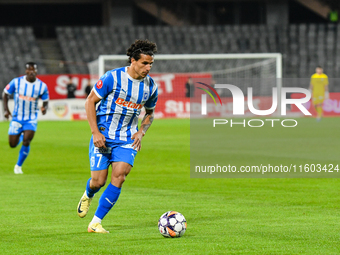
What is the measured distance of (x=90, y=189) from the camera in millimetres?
6156

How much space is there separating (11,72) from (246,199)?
28.4m

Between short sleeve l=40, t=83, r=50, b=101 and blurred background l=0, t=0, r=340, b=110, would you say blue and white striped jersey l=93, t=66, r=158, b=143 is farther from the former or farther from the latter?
blurred background l=0, t=0, r=340, b=110

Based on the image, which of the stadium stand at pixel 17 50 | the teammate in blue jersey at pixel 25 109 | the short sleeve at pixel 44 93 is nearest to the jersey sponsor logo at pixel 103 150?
the teammate in blue jersey at pixel 25 109

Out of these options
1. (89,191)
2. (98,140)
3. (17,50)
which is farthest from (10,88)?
(17,50)

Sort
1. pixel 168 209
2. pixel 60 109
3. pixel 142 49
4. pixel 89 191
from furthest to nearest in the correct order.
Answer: pixel 60 109
pixel 168 209
pixel 89 191
pixel 142 49

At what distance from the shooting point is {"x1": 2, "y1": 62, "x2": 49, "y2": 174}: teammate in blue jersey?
11398 millimetres

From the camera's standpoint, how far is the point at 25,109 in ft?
37.8

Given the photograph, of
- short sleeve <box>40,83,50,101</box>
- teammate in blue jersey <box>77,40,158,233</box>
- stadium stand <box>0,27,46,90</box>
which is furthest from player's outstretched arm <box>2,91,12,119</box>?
stadium stand <box>0,27,46,90</box>

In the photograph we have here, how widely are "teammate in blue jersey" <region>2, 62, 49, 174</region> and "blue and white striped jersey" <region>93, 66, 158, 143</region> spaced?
18.9 ft

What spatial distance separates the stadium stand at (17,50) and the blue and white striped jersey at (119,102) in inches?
1143

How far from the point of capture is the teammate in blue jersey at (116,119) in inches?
228

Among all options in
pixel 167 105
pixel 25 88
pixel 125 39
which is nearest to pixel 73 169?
pixel 25 88

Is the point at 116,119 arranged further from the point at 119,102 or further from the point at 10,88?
the point at 10,88

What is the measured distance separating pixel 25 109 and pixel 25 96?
0.25 metres
